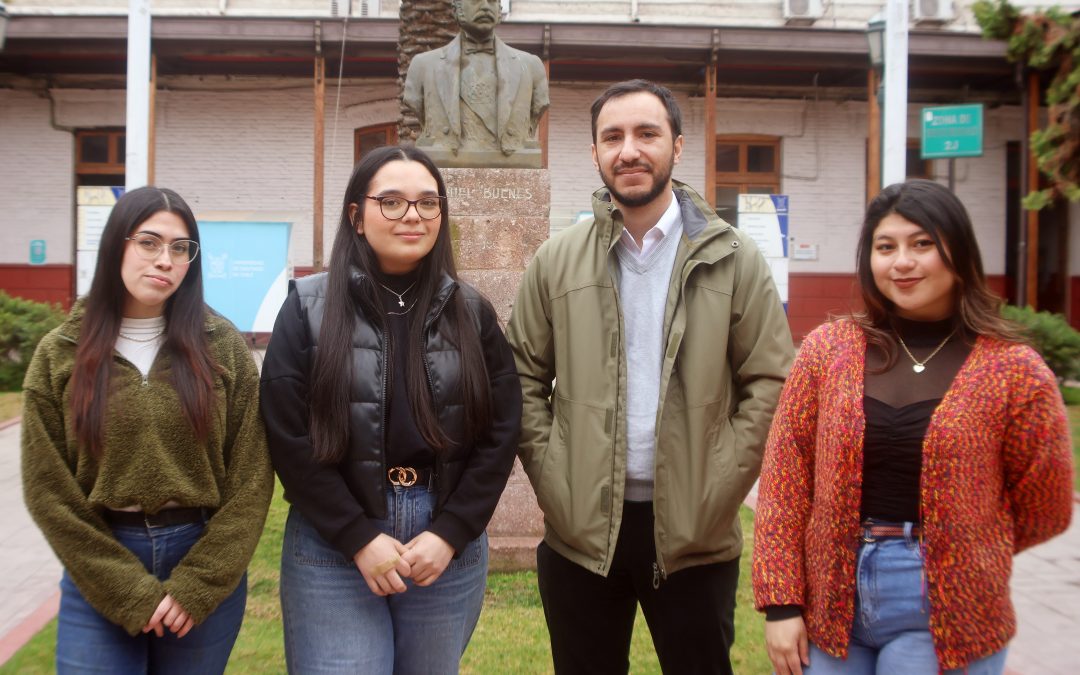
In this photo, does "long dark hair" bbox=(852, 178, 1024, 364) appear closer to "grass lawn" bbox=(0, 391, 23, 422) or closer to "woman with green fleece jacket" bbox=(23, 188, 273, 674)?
"woman with green fleece jacket" bbox=(23, 188, 273, 674)

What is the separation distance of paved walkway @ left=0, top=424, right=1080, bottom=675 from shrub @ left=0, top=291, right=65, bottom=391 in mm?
5322

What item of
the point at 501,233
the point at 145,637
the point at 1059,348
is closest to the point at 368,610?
the point at 145,637

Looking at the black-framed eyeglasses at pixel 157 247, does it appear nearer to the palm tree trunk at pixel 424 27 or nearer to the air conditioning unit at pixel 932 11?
the palm tree trunk at pixel 424 27

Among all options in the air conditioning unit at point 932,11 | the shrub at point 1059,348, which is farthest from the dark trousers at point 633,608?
the air conditioning unit at point 932,11

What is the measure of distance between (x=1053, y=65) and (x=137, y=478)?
14.5 meters

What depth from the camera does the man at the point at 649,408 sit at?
2.50 m

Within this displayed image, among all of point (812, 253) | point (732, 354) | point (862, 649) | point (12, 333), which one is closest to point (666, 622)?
point (862, 649)

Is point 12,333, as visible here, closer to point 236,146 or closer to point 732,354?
point 236,146

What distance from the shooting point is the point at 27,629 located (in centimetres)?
439

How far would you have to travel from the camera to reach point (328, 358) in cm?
228

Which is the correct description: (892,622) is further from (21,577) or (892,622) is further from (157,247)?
(21,577)

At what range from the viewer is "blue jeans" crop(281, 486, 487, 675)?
7.41ft

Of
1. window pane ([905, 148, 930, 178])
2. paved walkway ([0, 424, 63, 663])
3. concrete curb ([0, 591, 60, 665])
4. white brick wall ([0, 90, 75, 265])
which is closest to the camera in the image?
concrete curb ([0, 591, 60, 665])

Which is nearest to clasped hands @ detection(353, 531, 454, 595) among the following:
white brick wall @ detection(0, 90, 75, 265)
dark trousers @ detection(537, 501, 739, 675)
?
dark trousers @ detection(537, 501, 739, 675)
